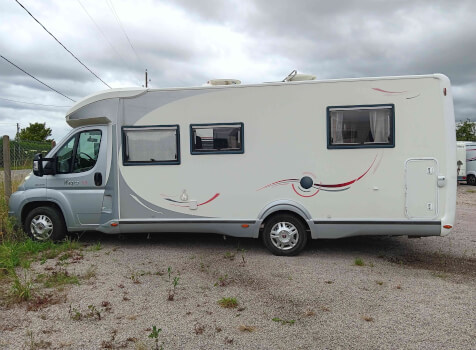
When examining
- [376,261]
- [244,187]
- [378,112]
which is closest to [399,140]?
[378,112]

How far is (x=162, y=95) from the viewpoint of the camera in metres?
6.20

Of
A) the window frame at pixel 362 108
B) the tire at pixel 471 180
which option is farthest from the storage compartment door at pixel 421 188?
the tire at pixel 471 180

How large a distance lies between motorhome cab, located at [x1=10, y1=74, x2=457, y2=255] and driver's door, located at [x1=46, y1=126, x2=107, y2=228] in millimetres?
18

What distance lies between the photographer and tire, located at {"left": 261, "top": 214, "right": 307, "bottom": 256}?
5984 millimetres

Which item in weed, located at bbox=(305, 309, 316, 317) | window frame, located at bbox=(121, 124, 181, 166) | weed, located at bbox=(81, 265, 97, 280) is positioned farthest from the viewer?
window frame, located at bbox=(121, 124, 181, 166)

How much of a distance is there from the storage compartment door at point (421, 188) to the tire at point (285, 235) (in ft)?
5.49

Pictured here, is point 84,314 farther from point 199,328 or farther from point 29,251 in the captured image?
point 29,251

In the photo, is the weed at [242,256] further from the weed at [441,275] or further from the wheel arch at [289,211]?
the weed at [441,275]

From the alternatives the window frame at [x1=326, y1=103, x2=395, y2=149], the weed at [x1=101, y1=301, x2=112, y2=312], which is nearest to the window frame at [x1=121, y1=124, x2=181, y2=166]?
the window frame at [x1=326, y1=103, x2=395, y2=149]

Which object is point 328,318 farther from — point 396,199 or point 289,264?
point 396,199

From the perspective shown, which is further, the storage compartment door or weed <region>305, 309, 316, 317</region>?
the storage compartment door

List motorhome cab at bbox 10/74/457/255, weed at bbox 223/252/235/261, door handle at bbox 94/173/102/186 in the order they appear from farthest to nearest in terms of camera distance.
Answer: door handle at bbox 94/173/102/186 → weed at bbox 223/252/235/261 → motorhome cab at bbox 10/74/457/255

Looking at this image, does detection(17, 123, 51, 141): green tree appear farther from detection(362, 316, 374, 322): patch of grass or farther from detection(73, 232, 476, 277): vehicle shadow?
detection(362, 316, 374, 322): patch of grass

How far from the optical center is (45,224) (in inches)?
259
